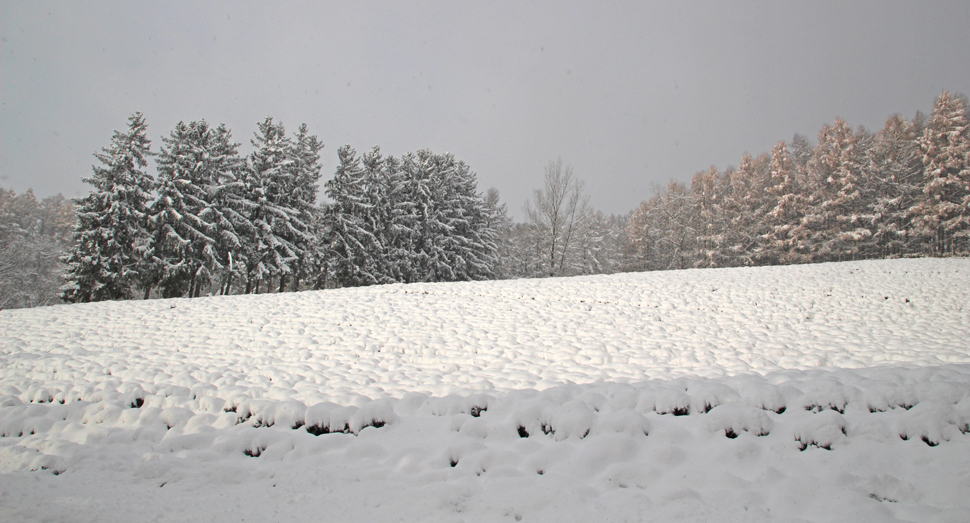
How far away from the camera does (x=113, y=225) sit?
20.6m

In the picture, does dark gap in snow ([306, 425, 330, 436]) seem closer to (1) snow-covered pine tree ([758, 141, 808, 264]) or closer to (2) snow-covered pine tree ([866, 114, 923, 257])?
(1) snow-covered pine tree ([758, 141, 808, 264])

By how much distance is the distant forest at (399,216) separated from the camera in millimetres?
21203

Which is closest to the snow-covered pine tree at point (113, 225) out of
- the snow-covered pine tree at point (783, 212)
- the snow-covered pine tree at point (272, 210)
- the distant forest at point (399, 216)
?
the distant forest at point (399, 216)

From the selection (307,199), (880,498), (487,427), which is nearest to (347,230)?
(307,199)

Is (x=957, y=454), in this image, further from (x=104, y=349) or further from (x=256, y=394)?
(x=104, y=349)

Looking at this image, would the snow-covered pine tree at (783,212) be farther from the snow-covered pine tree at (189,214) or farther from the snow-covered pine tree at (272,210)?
the snow-covered pine tree at (189,214)

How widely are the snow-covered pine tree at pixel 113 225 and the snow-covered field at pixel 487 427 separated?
1476 cm

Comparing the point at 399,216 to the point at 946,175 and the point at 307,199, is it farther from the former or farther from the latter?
the point at 946,175

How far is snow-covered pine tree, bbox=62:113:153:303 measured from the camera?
20266mm

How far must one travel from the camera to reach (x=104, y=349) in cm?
807

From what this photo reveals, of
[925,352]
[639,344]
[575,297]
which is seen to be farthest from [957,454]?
[575,297]

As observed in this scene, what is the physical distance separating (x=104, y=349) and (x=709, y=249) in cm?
3463

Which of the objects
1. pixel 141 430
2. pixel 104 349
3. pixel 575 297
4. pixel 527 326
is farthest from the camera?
pixel 575 297

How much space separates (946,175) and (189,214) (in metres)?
42.3
